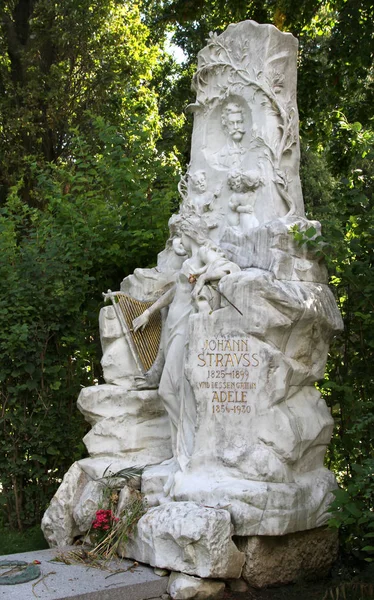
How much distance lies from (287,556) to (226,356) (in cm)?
150

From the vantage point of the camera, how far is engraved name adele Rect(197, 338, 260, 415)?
21.7 ft

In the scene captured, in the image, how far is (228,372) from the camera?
668cm

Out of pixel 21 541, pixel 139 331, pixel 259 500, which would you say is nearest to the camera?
pixel 259 500

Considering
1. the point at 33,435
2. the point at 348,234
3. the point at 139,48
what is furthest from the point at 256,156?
the point at 139,48

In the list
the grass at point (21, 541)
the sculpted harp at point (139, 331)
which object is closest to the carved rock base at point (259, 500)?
the sculpted harp at point (139, 331)

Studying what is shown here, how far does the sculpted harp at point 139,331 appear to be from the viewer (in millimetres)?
7680

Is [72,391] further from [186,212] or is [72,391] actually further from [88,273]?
[186,212]

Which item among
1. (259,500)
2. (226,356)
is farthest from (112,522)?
(226,356)

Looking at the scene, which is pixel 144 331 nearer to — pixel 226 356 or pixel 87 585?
pixel 226 356

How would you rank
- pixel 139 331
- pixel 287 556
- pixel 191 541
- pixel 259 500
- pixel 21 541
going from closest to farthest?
pixel 191 541 → pixel 259 500 → pixel 287 556 → pixel 139 331 → pixel 21 541

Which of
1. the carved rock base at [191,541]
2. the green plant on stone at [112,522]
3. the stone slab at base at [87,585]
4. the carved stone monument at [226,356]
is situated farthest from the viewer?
the green plant on stone at [112,522]

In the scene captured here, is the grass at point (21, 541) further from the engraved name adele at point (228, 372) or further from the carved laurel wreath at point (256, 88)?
the carved laurel wreath at point (256, 88)

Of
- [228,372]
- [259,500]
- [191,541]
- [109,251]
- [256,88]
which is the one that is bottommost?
[191,541]

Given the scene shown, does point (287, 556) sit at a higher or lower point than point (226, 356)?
lower
